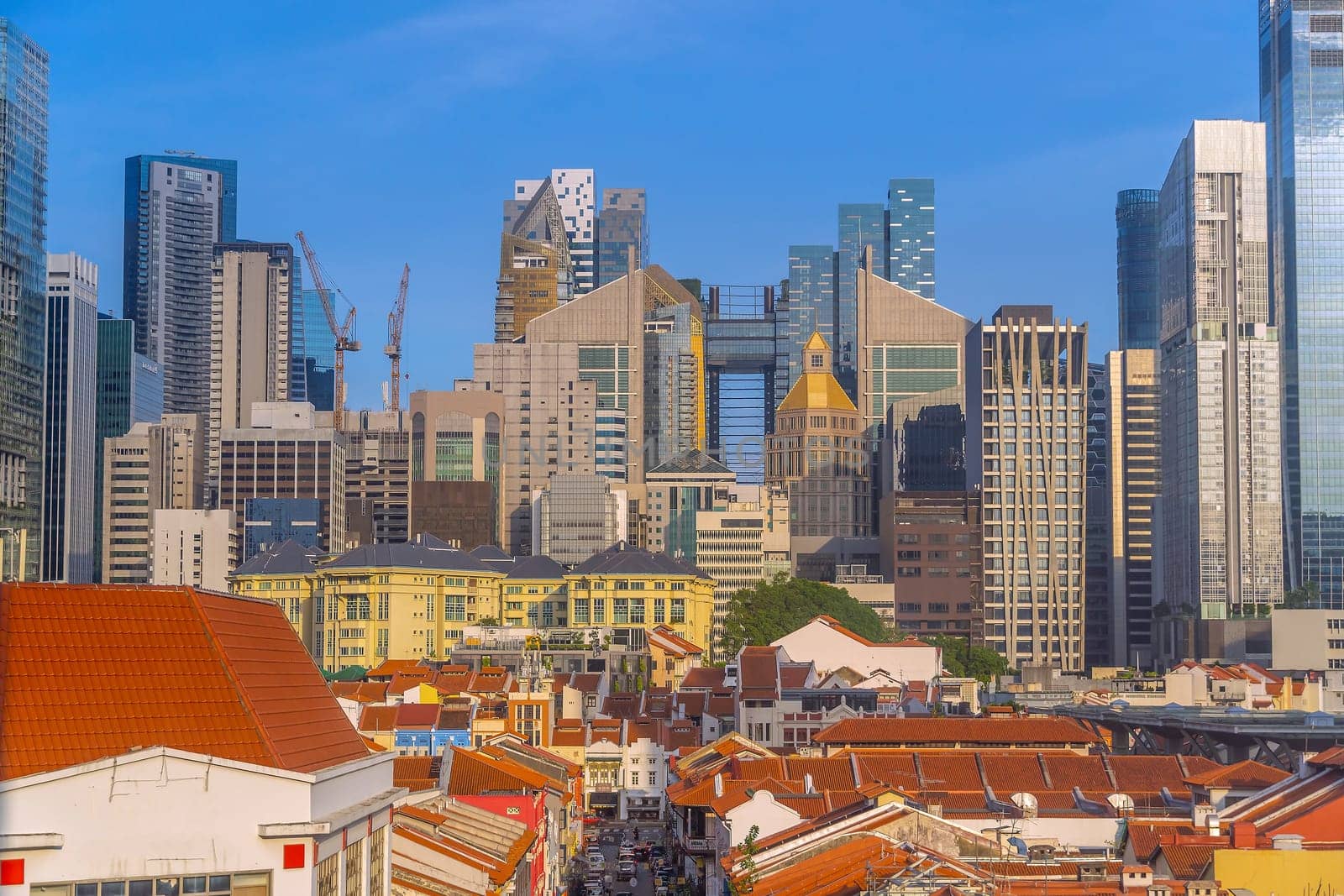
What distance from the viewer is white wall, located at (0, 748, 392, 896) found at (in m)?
24.0

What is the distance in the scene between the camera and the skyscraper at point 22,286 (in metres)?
178

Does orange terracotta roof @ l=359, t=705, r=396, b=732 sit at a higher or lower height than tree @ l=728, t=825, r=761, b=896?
lower

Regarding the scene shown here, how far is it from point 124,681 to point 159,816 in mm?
1720

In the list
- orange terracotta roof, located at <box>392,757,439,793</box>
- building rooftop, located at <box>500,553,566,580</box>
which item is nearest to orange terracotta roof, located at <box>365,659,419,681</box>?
building rooftop, located at <box>500,553,566,580</box>

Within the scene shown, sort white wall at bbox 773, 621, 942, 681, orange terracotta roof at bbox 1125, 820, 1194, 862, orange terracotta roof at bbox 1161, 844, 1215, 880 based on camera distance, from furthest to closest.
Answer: white wall at bbox 773, 621, 942, 681 → orange terracotta roof at bbox 1125, 820, 1194, 862 → orange terracotta roof at bbox 1161, 844, 1215, 880

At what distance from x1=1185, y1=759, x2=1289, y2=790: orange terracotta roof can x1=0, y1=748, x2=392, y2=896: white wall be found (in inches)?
1747

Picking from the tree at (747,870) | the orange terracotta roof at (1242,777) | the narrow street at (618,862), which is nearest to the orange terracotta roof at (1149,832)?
the orange terracotta roof at (1242,777)

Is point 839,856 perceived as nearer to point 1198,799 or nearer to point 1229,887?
point 1229,887

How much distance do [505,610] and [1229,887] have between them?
148 meters

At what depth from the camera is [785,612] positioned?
17475 cm

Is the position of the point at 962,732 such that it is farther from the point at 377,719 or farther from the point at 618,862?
the point at 377,719

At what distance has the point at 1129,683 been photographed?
165 m

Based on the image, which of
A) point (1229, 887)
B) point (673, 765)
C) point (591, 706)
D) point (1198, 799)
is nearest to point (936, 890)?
point (1229, 887)

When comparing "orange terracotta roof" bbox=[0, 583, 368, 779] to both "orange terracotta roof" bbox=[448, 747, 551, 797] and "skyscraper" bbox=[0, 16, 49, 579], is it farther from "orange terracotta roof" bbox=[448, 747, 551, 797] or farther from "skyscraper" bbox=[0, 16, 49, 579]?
"skyscraper" bbox=[0, 16, 49, 579]
